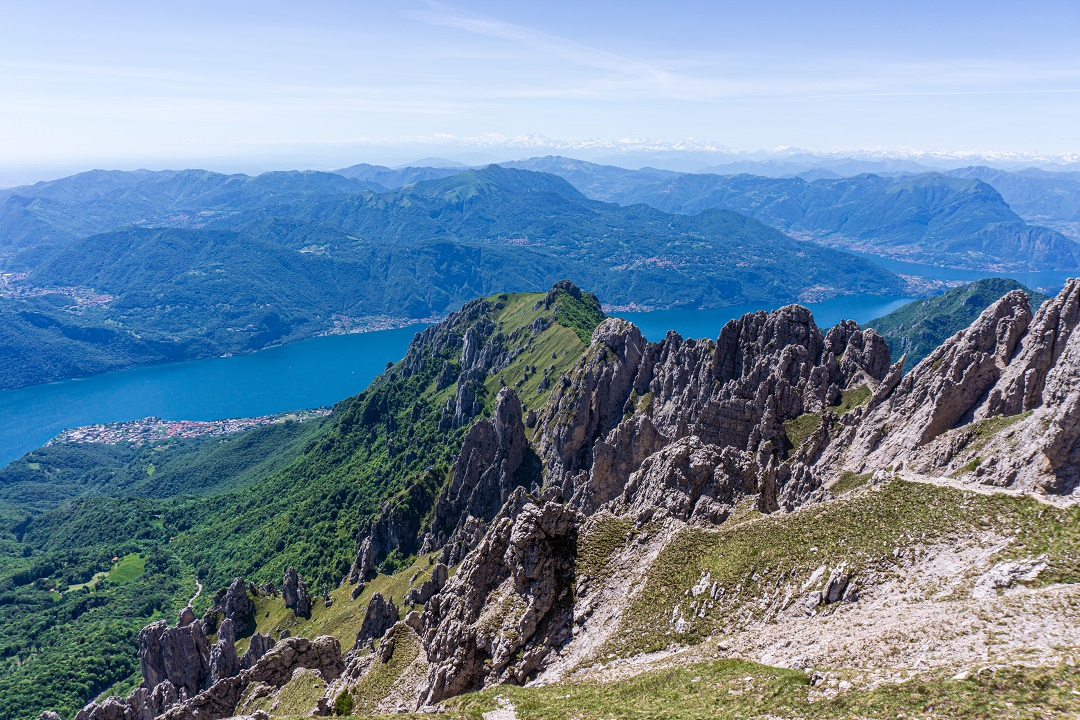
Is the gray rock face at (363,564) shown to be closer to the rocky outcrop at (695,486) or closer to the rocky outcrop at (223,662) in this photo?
the rocky outcrop at (223,662)

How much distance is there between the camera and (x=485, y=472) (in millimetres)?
141875

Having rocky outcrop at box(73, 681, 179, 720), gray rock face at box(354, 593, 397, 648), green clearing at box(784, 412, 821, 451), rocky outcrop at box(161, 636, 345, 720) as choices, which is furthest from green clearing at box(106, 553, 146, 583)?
green clearing at box(784, 412, 821, 451)

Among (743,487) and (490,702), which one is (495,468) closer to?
(743,487)

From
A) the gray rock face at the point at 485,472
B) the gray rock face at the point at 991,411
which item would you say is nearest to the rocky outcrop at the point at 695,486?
the gray rock face at the point at 991,411

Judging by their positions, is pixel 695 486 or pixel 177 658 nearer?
pixel 695 486

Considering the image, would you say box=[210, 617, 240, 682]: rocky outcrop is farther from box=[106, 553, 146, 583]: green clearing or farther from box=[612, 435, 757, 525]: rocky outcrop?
box=[106, 553, 146, 583]: green clearing

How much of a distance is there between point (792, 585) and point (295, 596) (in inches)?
4228

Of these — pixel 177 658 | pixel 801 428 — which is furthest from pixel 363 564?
pixel 801 428

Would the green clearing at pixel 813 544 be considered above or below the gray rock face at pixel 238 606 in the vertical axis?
above

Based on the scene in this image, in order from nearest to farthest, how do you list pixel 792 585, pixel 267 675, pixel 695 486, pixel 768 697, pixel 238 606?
1. pixel 768 697
2. pixel 792 585
3. pixel 695 486
4. pixel 267 675
5. pixel 238 606

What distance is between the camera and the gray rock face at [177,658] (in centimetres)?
9262

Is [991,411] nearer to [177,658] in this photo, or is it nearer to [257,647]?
[257,647]

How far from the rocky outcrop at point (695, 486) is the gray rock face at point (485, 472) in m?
82.3

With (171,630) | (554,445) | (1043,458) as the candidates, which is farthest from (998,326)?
(171,630)
